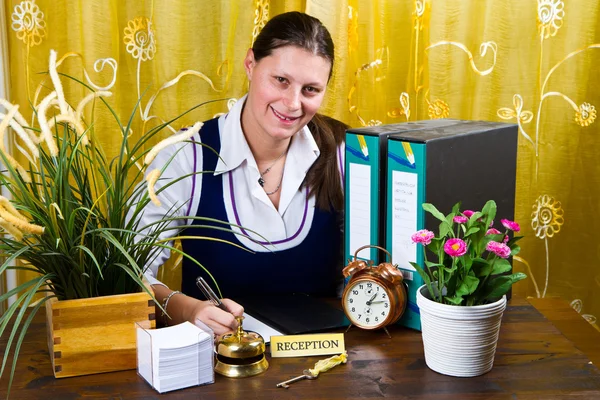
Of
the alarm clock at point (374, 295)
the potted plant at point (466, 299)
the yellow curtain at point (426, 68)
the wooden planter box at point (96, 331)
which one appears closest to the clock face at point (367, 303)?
the alarm clock at point (374, 295)

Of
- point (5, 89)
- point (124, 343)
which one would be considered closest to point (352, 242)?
point (124, 343)

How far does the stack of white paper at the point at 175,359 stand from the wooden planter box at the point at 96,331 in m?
0.04

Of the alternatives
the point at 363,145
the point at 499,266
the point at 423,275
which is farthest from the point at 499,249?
the point at 363,145

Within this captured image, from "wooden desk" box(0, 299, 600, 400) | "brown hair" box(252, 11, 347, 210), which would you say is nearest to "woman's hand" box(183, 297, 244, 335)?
"wooden desk" box(0, 299, 600, 400)

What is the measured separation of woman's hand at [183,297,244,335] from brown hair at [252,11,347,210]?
566 mm

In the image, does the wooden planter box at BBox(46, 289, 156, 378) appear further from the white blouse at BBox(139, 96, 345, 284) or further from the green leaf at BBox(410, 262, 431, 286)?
the white blouse at BBox(139, 96, 345, 284)

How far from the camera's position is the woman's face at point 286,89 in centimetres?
170

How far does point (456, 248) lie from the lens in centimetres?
113

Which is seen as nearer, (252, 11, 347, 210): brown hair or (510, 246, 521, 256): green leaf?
(510, 246, 521, 256): green leaf

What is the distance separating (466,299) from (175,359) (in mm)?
481

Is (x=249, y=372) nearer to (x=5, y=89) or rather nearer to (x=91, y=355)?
(x=91, y=355)

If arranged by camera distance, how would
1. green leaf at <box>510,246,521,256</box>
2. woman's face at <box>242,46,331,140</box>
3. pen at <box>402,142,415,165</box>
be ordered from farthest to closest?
1. woman's face at <box>242,46,331,140</box>
2. pen at <box>402,142,415,165</box>
3. green leaf at <box>510,246,521,256</box>

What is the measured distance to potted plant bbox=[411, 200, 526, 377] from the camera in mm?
1150

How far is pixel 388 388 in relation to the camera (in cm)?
113
